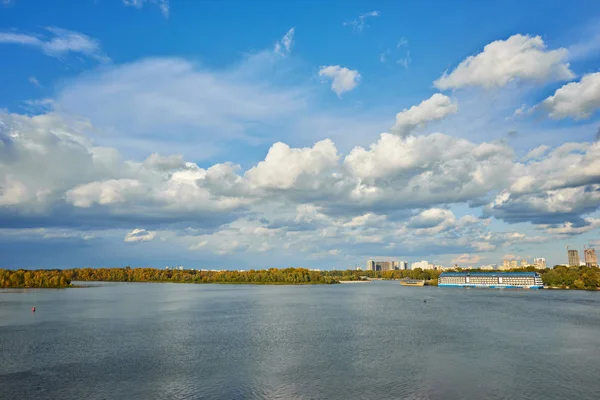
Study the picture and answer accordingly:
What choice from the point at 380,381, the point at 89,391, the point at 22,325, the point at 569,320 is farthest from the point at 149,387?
the point at 569,320

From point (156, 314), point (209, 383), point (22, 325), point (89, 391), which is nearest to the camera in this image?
point (89, 391)

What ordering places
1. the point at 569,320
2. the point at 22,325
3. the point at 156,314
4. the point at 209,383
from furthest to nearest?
the point at 156,314, the point at 569,320, the point at 22,325, the point at 209,383

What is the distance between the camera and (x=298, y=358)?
4691 cm

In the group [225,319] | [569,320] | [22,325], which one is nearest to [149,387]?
[225,319]

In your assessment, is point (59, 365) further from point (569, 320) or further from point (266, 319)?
point (569, 320)

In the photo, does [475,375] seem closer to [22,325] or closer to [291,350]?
[291,350]

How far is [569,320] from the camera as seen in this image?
261ft

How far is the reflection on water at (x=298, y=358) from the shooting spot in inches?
1401

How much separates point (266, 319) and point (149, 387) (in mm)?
46186

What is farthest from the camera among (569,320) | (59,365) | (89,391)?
(569,320)

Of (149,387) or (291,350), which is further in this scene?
(291,350)

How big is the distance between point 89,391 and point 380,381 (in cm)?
2625

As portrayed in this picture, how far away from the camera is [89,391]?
35000 mm

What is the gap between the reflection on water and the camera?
117 ft
